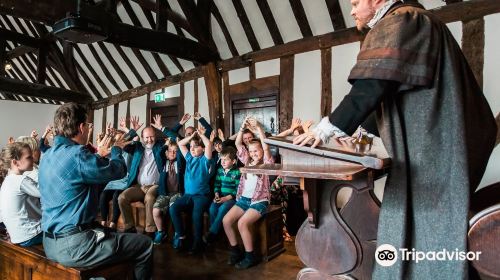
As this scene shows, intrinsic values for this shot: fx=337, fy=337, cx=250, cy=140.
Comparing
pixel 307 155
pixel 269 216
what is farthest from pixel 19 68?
pixel 307 155

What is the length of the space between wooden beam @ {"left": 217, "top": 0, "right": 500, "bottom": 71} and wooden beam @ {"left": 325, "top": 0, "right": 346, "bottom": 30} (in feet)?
0.27

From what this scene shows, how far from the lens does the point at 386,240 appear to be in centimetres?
115

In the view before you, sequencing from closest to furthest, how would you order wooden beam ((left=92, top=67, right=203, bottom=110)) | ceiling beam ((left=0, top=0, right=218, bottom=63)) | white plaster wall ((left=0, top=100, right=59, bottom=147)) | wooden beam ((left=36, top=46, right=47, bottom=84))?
ceiling beam ((left=0, top=0, right=218, bottom=63)) < wooden beam ((left=92, top=67, right=203, bottom=110)) < wooden beam ((left=36, top=46, right=47, bottom=84)) < white plaster wall ((left=0, top=100, right=59, bottom=147))

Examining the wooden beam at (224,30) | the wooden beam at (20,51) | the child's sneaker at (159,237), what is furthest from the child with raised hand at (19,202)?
the wooden beam at (20,51)

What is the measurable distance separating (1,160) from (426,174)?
2752mm

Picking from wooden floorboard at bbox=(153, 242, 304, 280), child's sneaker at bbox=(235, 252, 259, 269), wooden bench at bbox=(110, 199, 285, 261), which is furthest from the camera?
wooden bench at bbox=(110, 199, 285, 261)

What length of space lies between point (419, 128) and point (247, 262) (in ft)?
7.66

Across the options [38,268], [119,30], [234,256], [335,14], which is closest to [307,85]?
[335,14]

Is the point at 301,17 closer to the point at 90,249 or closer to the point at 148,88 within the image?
the point at 90,249

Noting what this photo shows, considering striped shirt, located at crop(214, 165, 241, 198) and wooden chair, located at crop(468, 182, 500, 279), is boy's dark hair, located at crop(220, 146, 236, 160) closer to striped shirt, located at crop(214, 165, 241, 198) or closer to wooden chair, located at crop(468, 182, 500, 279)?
striped shirt, located at crop(214, 165, 241, 198)

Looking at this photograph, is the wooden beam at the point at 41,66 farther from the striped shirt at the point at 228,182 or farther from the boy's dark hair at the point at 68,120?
the boy's dark hair at the point at 68,120

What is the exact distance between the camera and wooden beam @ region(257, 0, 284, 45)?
5000 mm

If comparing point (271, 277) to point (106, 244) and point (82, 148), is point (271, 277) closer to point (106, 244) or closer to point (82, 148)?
point (106, 244)

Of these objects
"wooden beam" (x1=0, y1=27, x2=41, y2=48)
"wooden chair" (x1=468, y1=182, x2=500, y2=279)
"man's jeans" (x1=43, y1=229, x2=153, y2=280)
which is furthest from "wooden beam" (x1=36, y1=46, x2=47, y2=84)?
"wooden chair" (x1=468, y1=182, x2=500, y2=279)
